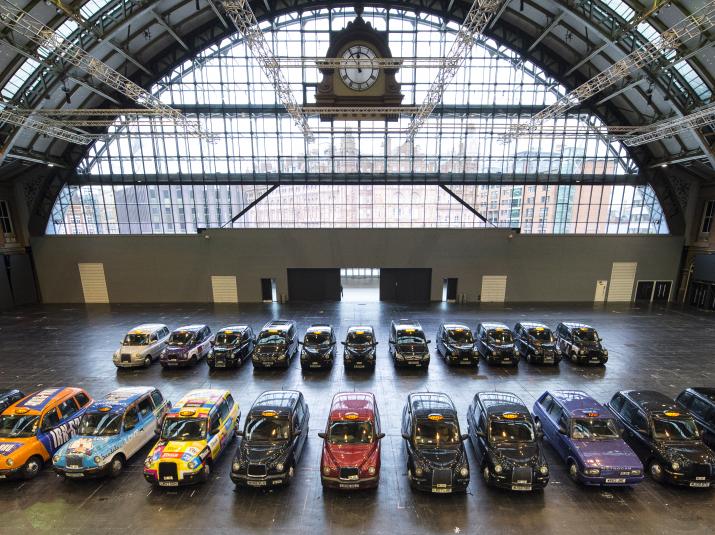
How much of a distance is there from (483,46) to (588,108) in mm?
8524

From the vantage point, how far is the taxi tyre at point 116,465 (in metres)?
8.02

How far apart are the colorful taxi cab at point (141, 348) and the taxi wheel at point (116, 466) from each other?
22.5 ft

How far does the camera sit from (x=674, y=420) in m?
8.46

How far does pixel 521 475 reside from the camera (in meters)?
7.41

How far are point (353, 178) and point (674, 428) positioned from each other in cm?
2151

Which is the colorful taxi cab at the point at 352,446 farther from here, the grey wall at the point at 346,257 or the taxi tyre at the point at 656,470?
the grey wall at the point at 346,257

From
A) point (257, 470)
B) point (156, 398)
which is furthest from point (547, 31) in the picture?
point (156, 398)

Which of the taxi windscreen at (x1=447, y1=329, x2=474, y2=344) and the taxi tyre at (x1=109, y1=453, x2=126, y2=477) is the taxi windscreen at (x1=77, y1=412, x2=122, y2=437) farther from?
the taxi windscreen at (x1=447, y1=329, x2=474, y2=344)

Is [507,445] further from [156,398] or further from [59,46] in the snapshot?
[59,46]

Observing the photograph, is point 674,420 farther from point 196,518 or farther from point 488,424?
point 196,518

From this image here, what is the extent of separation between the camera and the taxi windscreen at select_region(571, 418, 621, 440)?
27.0ft

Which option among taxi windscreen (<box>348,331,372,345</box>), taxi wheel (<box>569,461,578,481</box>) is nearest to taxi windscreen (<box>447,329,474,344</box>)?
taxi windscreen (<box>348,331,372,345</box>)

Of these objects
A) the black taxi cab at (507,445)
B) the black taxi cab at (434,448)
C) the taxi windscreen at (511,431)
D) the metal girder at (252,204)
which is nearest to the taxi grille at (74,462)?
the black taxi cab at (434,448)

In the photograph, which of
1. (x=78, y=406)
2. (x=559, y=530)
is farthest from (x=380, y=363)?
(x=78, y=406)
